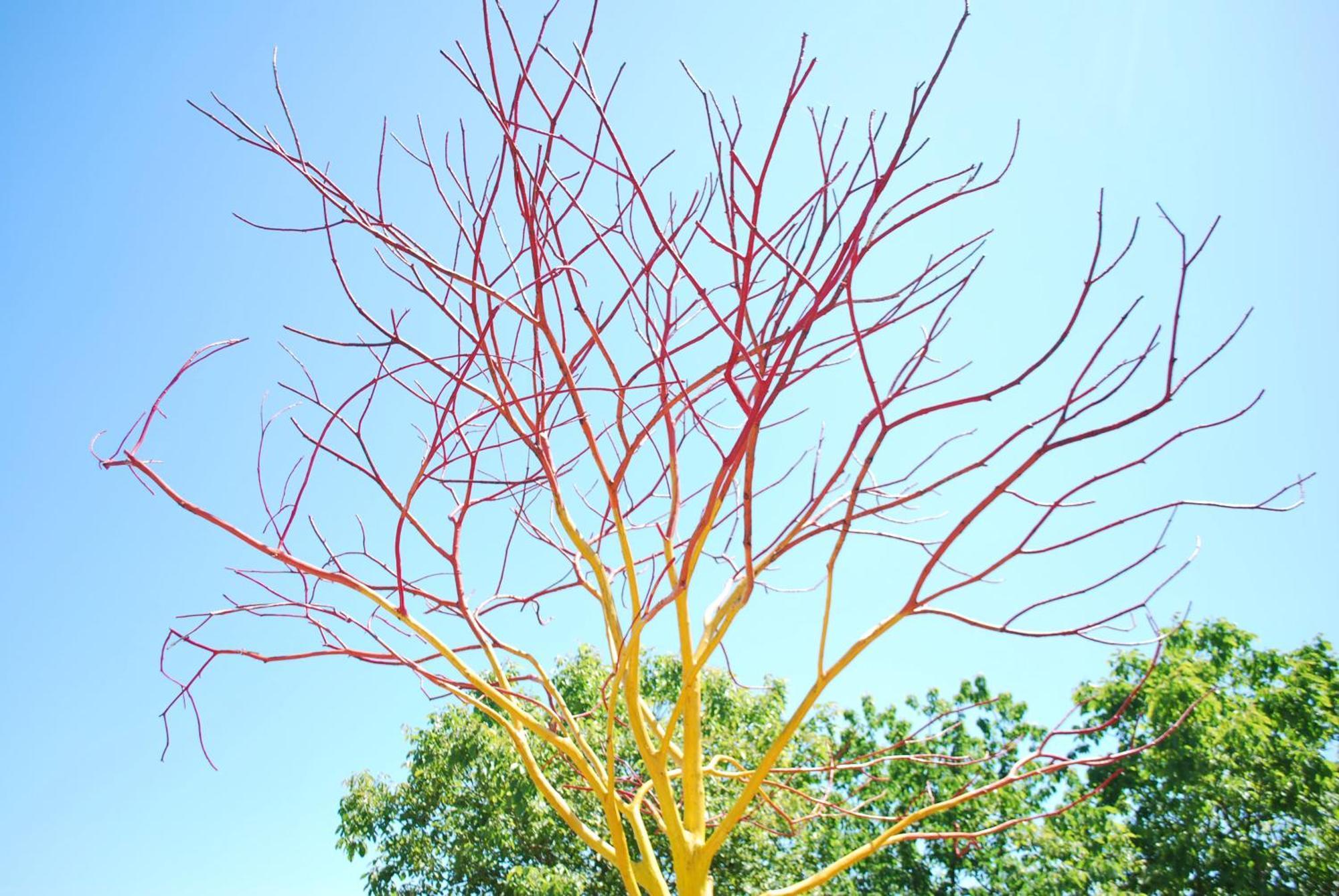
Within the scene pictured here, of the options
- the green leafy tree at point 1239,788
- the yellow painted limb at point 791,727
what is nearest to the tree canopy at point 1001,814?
the green leafy tree at point 1239,788

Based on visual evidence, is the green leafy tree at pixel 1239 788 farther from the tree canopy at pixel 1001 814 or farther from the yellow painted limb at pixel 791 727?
the yellow painted limb at pixel 791 727

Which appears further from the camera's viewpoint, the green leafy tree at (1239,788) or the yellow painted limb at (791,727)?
the green leafy tree at (1239,788)

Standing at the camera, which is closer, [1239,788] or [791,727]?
[791,727]

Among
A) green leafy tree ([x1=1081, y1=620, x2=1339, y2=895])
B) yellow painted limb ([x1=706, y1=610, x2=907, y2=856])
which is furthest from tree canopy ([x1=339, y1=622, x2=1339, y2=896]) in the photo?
yellow painted limb ([x1=706, y1=610, x2=907, y2=856])

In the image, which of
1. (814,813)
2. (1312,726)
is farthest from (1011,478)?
(1312,726)

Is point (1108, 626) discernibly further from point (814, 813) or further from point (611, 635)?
point (611, 635)

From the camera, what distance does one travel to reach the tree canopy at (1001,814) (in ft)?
36.3

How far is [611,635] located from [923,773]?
13994 mm

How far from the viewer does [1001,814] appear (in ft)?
43.8

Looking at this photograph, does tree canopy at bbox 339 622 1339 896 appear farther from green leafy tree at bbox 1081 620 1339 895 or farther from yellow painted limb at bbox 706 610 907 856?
yellow painted limb at bbox 706 610 907 856

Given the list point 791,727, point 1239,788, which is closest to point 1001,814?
point 1239,788

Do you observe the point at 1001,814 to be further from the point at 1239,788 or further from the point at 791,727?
the point at 791,727

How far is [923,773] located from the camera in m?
14.2

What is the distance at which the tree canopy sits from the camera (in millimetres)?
11070
